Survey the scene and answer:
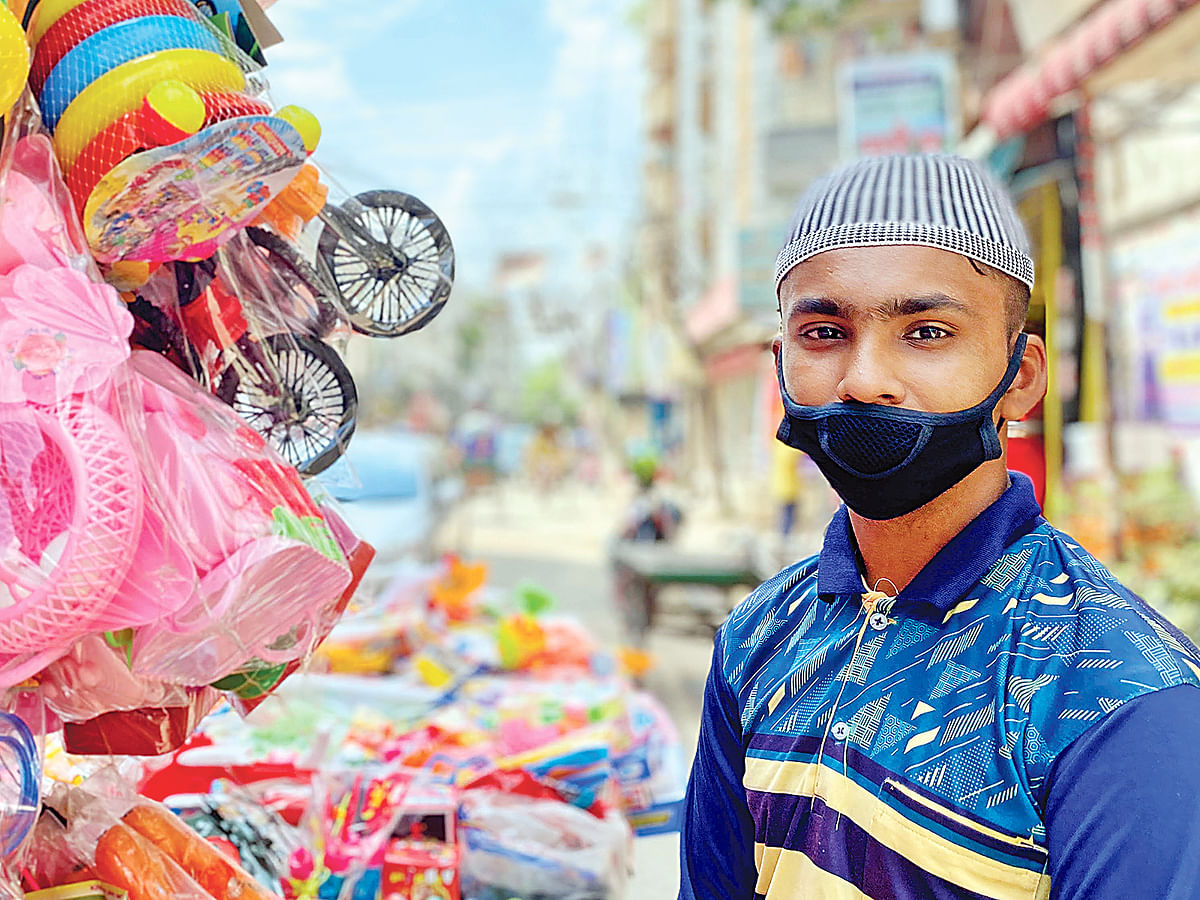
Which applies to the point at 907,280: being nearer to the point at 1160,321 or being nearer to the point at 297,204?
the point at 297,204

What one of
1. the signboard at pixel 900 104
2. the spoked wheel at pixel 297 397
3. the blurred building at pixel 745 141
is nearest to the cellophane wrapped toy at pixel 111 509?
the spoked wheel at pixel 297 397

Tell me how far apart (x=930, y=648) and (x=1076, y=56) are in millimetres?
5823

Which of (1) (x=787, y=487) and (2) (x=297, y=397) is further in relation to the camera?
(1) (x=787, y=487)

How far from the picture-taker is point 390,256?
148 cm

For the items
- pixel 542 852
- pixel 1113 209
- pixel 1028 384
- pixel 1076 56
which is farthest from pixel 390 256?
pixel 1113 209

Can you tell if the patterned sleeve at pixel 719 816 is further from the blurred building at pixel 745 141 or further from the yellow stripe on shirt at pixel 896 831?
the blurred building at pixel 745 141

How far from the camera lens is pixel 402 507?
8.70m

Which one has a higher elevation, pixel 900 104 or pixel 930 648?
pixel 900 104

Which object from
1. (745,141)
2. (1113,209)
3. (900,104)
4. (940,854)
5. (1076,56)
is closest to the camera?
(940,854)

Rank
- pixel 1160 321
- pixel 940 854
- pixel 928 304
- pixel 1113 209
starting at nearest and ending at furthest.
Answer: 1. pixel 940 854
2. pixel 928 304
3. pixel 1160 321
4. pixel 1113 209

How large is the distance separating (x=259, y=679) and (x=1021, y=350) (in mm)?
993

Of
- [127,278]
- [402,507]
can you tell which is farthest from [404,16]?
[402,507]

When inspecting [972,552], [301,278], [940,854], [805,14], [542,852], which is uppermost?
[805,14]

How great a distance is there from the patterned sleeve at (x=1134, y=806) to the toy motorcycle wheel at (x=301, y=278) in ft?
3.50
